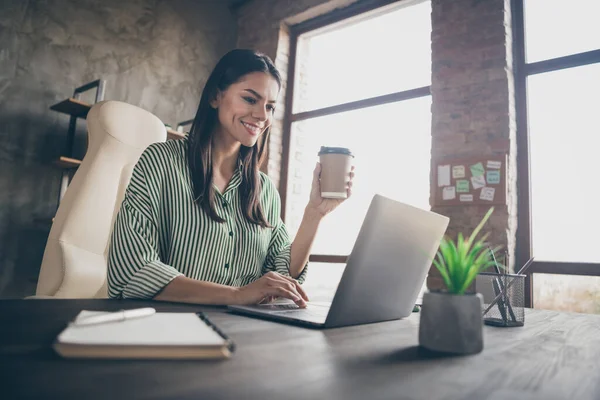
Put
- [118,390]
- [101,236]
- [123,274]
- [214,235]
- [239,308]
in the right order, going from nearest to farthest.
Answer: [118,390]
[239,308]
[123,274]
[214,235]
[101,236]

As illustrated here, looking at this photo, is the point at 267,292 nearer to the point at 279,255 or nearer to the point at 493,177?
the point at 279,255

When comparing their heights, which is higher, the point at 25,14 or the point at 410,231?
the point at 25,14

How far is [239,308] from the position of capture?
0.85 m

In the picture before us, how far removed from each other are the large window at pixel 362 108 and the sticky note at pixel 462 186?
318mm

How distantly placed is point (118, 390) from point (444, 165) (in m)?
2.63

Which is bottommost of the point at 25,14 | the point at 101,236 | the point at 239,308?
the point at 239,308

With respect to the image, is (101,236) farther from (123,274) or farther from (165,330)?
(165,330)

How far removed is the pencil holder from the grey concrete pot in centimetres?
35

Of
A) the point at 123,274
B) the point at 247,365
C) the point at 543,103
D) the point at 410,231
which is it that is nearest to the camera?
the point at 247,365

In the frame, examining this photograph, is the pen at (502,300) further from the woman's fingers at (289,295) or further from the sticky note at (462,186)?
the sticky note at (462,186)

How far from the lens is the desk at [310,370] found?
36 centimetres

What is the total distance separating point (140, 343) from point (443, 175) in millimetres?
2540

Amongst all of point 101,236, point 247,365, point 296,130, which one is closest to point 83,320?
point 247,365

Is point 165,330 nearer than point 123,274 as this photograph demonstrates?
Yes
